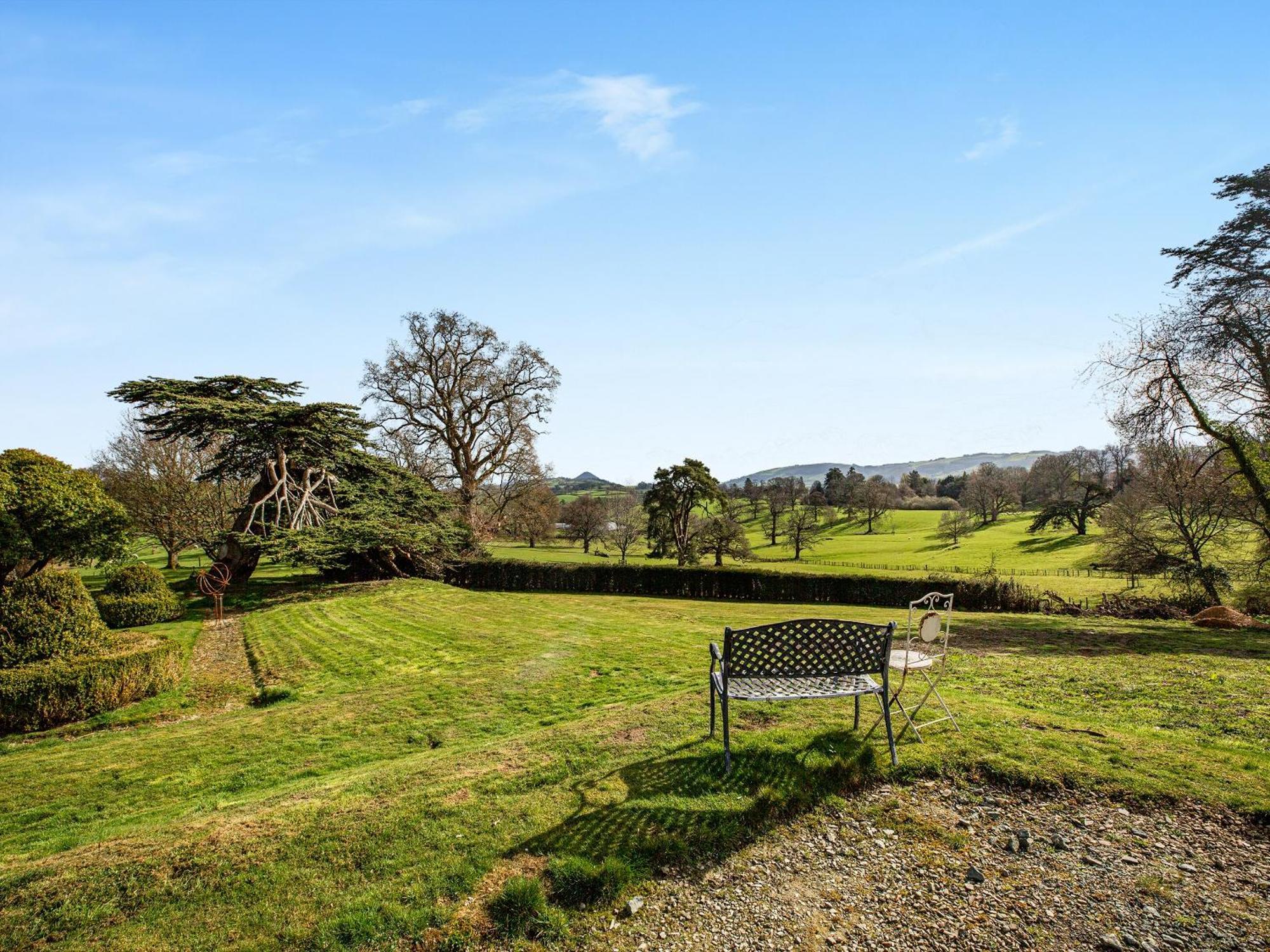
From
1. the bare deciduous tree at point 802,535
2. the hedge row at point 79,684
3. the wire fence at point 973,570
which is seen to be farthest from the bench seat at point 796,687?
the bare deciduous tree at point 802,535

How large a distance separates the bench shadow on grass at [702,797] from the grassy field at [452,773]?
0.7 inches

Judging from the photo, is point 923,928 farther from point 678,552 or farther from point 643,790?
point 678,552

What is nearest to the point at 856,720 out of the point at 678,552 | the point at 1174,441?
the point at 1174,441

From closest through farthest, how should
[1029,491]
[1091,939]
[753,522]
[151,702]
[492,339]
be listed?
[1091,939] → [151,702] → [492,339] → [753,522] → [1029,491]

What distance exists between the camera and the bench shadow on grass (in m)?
3.83

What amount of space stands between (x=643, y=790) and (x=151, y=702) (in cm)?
917

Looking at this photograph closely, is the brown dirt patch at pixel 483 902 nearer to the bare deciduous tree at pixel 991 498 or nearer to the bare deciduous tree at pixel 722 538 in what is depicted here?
the bare deciduous tree at pixel 722 538

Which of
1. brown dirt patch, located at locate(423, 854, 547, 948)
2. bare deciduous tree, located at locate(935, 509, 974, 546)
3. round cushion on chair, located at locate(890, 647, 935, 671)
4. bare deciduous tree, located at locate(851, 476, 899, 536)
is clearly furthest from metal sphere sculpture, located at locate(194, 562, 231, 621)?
bare deciduous tree, located at locate(851, 476, 899, 536)

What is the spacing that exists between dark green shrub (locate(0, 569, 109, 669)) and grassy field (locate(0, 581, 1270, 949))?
5.07 feet

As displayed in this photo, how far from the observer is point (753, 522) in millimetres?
73250

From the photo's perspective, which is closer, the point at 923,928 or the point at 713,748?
the point at 923,928

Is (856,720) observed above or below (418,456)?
below

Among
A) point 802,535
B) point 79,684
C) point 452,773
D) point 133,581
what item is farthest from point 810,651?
point 802,535

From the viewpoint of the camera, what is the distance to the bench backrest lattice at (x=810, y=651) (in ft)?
16.4
